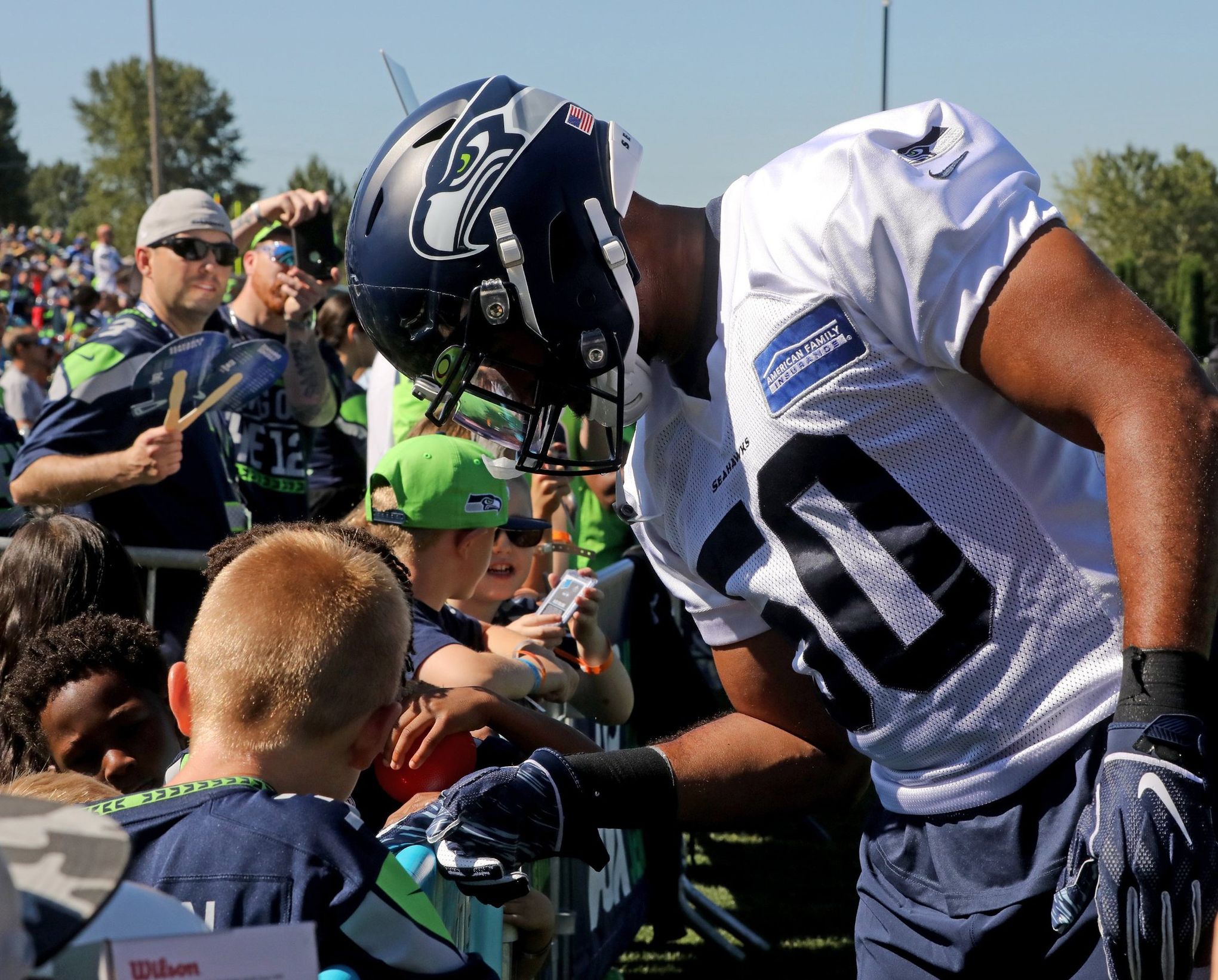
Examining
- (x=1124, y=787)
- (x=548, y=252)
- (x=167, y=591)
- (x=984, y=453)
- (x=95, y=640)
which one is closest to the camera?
(x=1124, y=787)

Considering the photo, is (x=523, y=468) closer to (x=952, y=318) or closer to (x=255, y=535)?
(x=952, y=318)

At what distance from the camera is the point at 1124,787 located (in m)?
1.49

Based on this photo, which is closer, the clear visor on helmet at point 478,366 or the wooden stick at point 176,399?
the clear visor on helmet at point 478,366

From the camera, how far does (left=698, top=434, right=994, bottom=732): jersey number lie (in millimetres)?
1809

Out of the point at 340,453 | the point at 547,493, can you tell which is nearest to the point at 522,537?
the point at 547,493

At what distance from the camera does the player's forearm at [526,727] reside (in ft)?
8.84

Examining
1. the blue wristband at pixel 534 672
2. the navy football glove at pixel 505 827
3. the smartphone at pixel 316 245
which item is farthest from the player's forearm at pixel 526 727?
the smartphone at pixel 316 245

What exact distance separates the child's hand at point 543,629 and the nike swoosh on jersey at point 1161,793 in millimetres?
2243

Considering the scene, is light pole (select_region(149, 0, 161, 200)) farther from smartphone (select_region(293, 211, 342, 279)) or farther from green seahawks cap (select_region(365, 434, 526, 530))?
green seahawks cap (select_region(365, 434, 526, 530))

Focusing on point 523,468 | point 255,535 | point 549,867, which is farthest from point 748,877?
point 523,468

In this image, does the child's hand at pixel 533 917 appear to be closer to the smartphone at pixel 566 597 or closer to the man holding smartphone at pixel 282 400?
the smartphone at pixel 566 597

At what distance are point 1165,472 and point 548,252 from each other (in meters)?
0.92

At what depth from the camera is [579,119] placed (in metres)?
2.10

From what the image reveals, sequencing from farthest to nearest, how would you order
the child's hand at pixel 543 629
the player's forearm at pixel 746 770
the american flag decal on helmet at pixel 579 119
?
the child's hand at pixel 543 629 → the player's forearm at pixel 746 770 → the american flag decal on helmet at pixel 579 119
